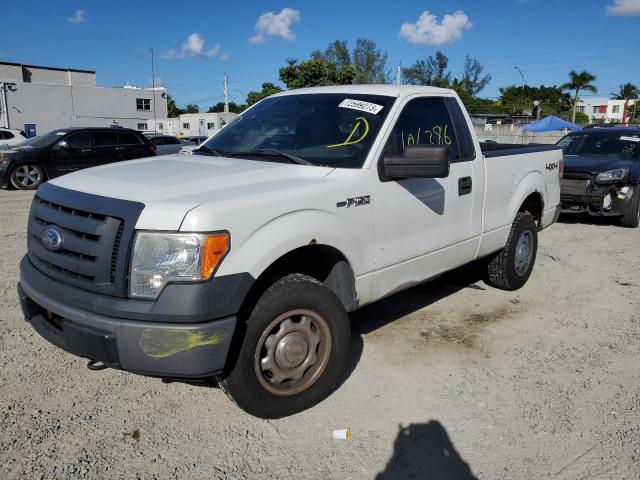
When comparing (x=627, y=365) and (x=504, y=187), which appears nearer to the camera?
(x=627, y=365)

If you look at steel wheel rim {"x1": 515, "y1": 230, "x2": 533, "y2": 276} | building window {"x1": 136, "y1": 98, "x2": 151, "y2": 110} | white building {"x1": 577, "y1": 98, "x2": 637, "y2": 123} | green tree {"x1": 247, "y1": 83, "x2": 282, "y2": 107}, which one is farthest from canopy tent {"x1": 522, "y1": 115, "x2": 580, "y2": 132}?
white building {"x1": 577, "y1": 98, "x2": 637, "y2": 123}

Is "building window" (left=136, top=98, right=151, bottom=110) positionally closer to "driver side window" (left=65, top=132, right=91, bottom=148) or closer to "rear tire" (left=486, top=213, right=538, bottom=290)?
"driver side window" (left=65, top=132, right=91, bottom=148)

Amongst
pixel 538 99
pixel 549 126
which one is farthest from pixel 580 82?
pixel 549 126

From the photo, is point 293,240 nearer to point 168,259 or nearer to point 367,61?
point 168,259

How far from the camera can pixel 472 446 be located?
9.77 feet

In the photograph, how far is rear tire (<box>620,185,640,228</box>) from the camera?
9062 mm

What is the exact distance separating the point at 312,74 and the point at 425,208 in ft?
136

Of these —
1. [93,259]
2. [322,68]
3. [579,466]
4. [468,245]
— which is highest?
[322,68]

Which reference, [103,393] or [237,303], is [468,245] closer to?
[237,303]

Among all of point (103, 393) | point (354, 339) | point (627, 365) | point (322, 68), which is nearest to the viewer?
point (103, 393)

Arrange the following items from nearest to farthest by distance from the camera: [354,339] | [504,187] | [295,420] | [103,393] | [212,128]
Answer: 1. [295,420]
2. [103,393]
3. [354,339]
4. [504,187]
5. [212,128]

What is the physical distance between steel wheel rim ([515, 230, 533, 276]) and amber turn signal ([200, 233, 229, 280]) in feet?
12.2

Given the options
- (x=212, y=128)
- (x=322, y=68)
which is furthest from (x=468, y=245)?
(x=212, y=128)

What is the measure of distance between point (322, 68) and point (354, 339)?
138 feet
